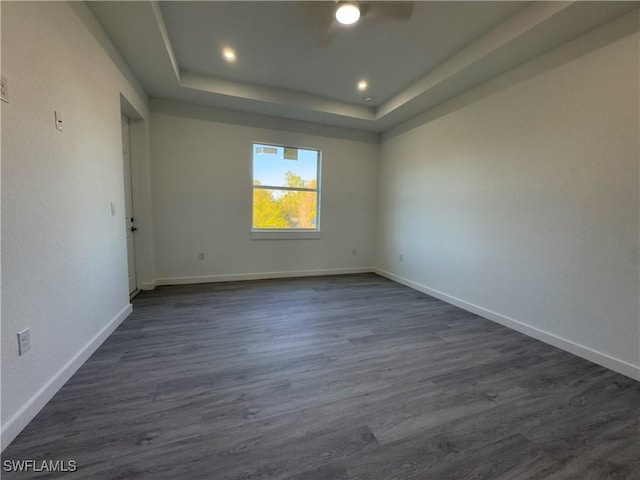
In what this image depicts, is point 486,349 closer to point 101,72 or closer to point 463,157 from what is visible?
point 463,157

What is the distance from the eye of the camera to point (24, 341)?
1.37 meters

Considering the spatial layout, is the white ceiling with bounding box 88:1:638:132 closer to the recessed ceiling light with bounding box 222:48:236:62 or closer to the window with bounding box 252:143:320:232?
the recessed ceiling light with bounding box 222:48:236:62

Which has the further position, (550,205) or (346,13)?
(550,205)

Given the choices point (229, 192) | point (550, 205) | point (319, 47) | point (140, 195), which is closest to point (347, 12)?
point (319, 47)

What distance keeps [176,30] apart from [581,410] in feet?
14.1

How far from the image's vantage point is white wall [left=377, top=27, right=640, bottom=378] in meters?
1.97

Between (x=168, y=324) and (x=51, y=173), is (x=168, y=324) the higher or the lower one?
the lower one

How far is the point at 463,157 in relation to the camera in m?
3.28

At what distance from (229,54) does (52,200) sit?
7.45 ft

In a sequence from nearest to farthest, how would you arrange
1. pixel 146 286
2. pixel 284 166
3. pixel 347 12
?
pixel 347 12, pixel 146 286, pixel 284 166

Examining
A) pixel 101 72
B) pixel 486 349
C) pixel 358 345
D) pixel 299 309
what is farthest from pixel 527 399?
pixel 101 72

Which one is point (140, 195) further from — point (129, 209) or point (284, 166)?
Answer: point (284, 166)

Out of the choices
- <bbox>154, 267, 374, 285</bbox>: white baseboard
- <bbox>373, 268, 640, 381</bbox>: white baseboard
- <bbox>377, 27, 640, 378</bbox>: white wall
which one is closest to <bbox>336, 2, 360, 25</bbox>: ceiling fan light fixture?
<bbox>377, 27, 640, 378</bbox>: white wall

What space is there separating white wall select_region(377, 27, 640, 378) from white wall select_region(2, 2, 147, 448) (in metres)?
3.78
